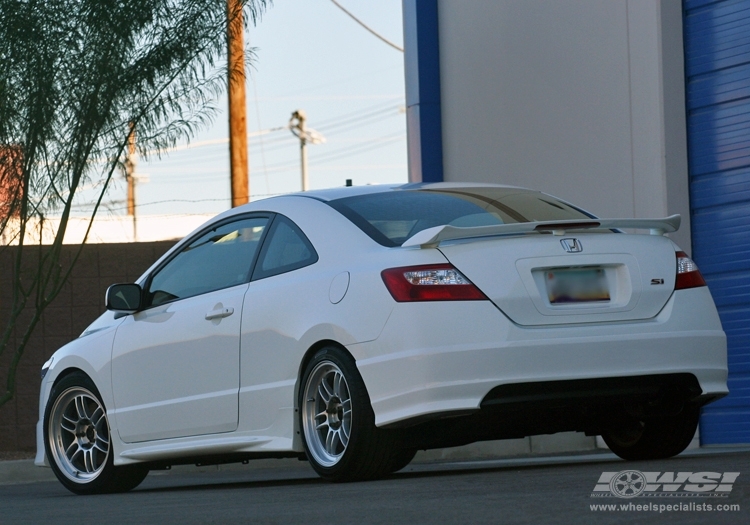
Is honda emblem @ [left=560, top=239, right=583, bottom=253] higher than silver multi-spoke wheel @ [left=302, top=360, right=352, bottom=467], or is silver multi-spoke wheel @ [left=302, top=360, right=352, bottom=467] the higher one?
honda emblem @ [left=560, top=239, right=583, bottom=253]

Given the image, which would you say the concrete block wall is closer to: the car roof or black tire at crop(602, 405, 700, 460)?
the car roof

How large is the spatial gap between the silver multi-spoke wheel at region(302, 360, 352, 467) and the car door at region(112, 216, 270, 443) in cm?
58

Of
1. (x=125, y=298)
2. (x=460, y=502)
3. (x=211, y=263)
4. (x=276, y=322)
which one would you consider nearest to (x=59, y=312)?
(x=125, y=298)

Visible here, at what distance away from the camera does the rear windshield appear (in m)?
6.77

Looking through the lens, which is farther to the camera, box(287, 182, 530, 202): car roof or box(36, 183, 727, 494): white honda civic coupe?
box(287, 182, 530, 202): car roof

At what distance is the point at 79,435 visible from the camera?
→ 323 inches

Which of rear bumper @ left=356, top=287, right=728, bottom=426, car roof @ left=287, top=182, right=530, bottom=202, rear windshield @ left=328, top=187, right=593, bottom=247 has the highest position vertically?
car roof @ left=287, top=182, right=530, bottom=202

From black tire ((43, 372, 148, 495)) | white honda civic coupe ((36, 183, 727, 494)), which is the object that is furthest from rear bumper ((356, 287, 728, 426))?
black tire ((43, 372, 148, 495))

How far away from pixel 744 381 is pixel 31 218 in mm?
6878

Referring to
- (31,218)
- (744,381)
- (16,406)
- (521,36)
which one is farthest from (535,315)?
(16,406)

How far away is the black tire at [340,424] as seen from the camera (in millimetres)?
6289

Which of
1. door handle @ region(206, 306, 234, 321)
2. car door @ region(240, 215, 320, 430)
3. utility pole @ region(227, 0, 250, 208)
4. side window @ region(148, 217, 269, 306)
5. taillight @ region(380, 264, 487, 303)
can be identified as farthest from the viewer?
utility pole @ region(227, 0, 250, 208)

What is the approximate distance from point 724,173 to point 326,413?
553 centimetres

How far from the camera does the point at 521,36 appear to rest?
1319 centimetres
